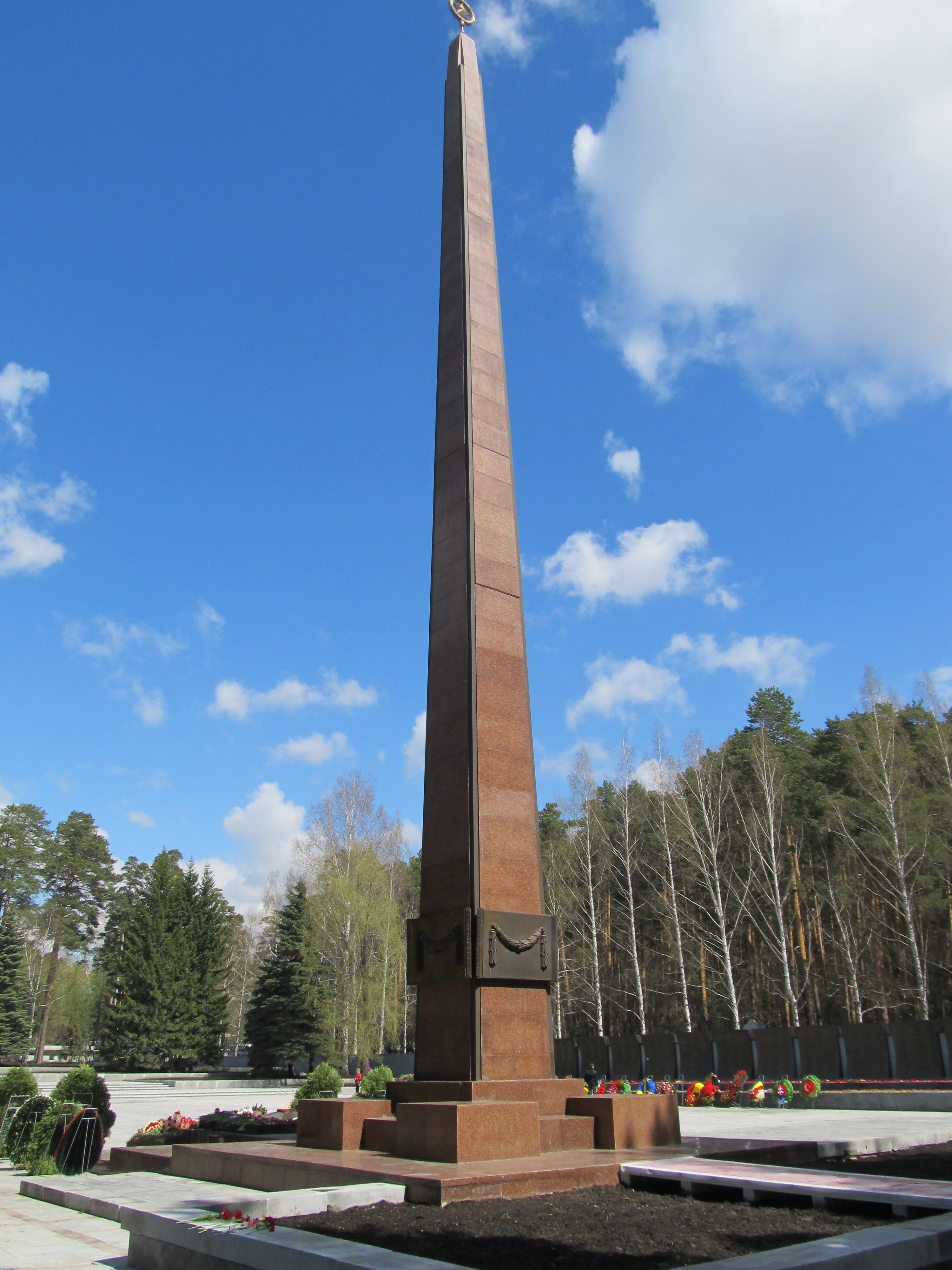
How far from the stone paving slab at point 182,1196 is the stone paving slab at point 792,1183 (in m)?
2.12

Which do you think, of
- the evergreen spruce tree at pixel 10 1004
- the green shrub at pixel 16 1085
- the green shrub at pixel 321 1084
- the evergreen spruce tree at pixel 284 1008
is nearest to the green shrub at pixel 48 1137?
the green shrub at pixel 16 1085

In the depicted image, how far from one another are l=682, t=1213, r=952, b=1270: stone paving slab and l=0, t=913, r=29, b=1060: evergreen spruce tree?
140 ft

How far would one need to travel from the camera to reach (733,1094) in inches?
901

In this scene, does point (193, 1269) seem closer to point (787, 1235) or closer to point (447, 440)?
point (787, 1235)

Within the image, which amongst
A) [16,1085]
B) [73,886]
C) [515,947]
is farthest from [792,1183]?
[73,886]

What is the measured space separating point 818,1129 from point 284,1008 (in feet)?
87.2

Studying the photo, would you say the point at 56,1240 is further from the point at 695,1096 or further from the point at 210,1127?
the point at 695,1096

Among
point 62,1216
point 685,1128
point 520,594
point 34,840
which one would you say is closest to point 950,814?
point 685,1128

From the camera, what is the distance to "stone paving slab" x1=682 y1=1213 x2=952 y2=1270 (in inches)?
161

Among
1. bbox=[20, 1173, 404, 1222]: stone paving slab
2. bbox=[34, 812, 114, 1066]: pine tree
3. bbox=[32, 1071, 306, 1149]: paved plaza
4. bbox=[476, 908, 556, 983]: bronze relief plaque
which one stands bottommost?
bbox=[32, 1071, 306, 1149]: paved plaza

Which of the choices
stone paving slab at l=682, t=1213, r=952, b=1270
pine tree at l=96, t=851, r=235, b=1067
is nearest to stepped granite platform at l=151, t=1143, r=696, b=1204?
stone paving slab at l=682, t=1213, r=952, b=1270

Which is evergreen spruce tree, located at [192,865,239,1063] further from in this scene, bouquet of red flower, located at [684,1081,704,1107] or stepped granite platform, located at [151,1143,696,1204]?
stepped granite platform, located at [151,1143,696,1204]

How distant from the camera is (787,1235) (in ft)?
17.5

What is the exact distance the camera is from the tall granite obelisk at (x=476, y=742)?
9.17 meters
